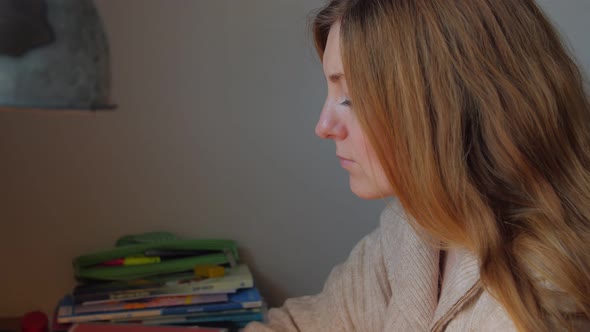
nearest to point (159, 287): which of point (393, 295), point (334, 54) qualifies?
point (393, 295)

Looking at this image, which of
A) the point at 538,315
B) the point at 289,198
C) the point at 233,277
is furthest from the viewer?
the point at 289,198

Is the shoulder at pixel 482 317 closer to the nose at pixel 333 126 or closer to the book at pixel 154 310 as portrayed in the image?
the nose at pixel 333 126

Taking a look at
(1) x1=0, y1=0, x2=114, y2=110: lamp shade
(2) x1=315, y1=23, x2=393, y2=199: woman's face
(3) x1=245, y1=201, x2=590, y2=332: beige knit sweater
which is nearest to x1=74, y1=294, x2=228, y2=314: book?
(3) x1=245, y1=201, x2=590, y2=332: beige knit sweater

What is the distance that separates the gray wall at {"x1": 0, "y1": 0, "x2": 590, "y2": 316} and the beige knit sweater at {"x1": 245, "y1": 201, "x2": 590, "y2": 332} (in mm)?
274

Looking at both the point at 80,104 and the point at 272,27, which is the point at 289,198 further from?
the point at 80,104

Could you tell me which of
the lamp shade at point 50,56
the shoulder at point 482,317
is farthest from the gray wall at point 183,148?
the lamp shade at point 50,56

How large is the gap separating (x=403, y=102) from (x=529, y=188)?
0.17m

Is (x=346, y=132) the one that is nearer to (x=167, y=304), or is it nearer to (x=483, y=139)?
(x=483, y=139)

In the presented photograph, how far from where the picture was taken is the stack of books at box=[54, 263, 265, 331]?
112cm

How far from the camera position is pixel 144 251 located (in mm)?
1185

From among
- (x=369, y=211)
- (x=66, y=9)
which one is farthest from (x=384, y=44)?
(x=369, y=211)

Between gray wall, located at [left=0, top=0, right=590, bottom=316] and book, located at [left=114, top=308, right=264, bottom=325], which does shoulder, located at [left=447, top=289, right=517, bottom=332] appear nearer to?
book, located at [left=114, top=308, right=264, bottom=325]

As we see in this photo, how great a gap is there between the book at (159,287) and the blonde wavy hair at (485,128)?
0.47 m

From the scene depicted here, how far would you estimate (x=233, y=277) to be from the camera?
117 centimetres
